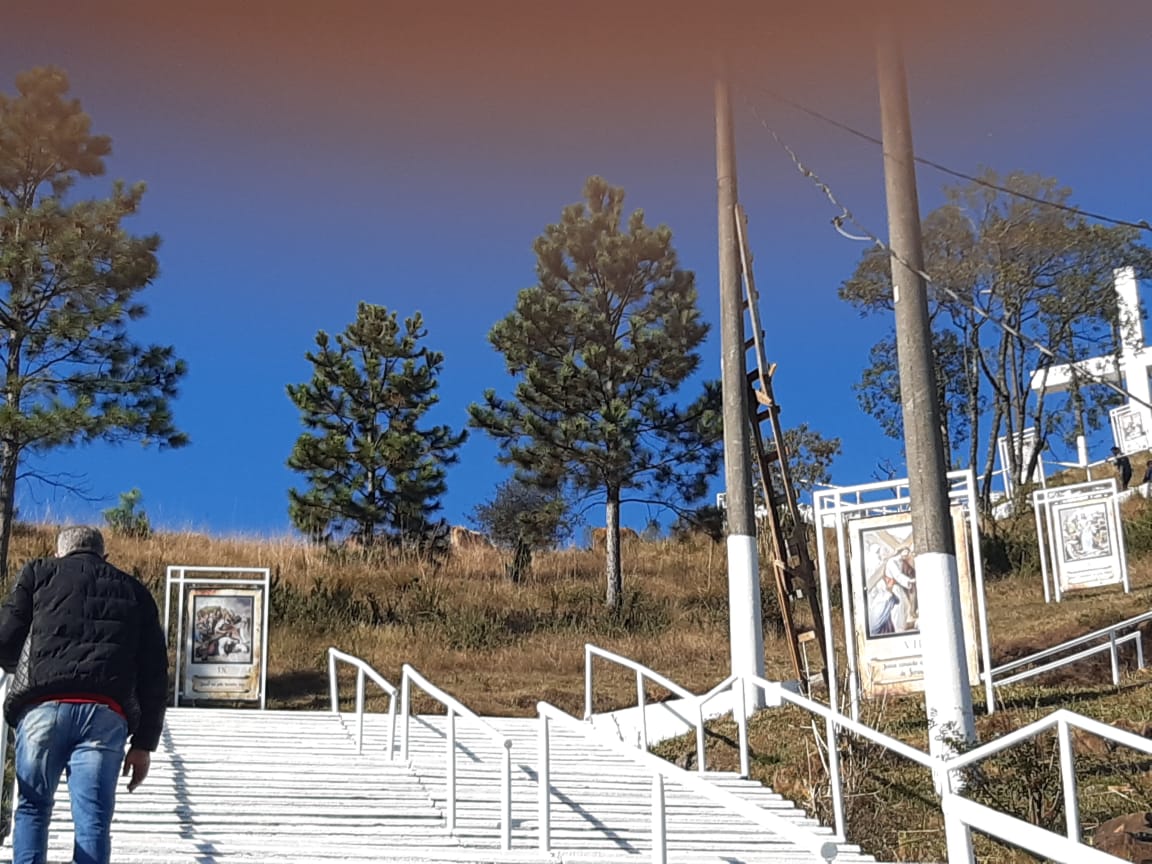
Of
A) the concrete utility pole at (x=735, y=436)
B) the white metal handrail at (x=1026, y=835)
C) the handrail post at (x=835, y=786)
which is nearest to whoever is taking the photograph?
the white metal handrail at (x=1026, y=835)

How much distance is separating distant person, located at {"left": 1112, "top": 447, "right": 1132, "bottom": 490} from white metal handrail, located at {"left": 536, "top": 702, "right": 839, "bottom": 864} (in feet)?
108

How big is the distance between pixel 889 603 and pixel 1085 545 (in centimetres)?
1043

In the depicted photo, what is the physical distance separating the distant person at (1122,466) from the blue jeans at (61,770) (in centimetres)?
3637

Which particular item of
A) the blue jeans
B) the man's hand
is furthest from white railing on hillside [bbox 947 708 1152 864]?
the blue jeans

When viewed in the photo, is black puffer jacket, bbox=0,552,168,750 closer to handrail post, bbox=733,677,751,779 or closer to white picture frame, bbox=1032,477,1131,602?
handrail post, bbox=733,677,751,779

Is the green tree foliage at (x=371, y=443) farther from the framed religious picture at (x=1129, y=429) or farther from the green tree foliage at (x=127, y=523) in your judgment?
the framed religious picture at (x=1129, y=429)

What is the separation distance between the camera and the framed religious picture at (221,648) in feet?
49.6

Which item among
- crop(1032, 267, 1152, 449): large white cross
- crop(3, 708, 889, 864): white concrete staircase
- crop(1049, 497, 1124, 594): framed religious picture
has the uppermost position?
crop(1032, 267, 1152, 449): large white cross

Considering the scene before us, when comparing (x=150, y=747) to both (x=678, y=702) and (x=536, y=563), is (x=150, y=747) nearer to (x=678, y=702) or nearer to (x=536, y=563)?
(x=678, y=702)

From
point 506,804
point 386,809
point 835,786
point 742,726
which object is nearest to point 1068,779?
point 835,786

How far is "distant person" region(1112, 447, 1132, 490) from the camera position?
3775 centimetres

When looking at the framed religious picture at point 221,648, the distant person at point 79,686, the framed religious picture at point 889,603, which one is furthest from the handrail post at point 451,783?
the framed religious picture at point 221,648

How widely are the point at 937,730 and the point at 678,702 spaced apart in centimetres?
477

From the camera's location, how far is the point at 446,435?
109 ft
